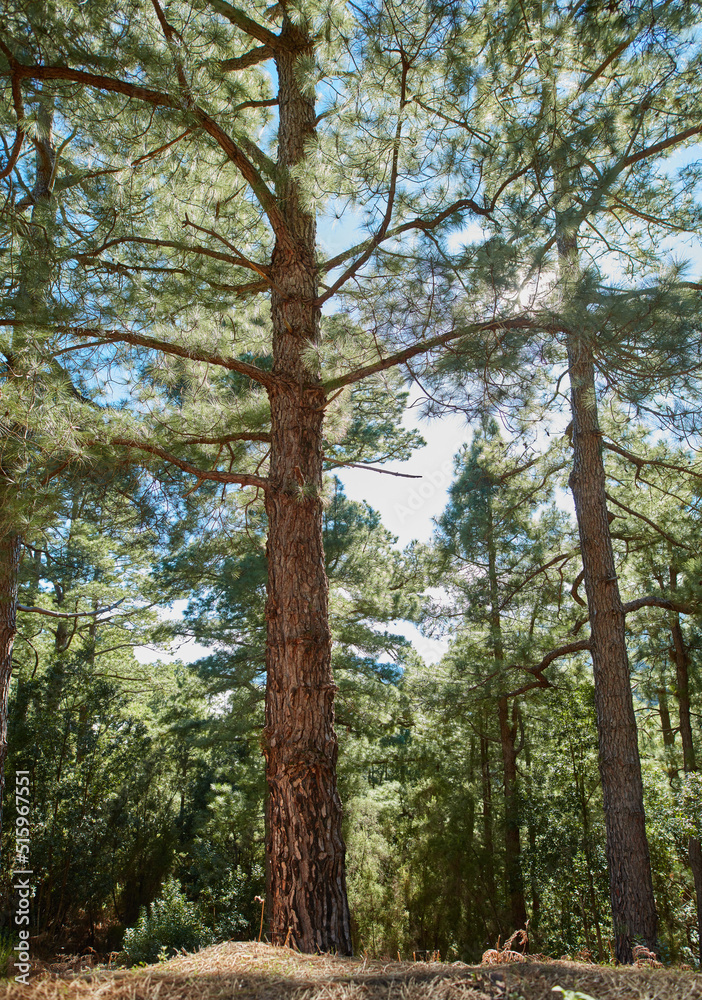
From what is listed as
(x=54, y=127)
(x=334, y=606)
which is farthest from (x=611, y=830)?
(x=54, y=127)

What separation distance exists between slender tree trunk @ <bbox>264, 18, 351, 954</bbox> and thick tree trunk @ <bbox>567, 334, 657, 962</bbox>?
1959mm

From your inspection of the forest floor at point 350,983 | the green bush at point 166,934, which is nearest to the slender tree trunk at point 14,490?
the forest floor at point 350,983

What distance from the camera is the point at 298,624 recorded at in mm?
3100

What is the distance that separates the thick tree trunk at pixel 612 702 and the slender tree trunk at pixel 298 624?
1959 millimetres

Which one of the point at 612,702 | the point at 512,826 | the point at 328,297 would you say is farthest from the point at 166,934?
the point at 328,297

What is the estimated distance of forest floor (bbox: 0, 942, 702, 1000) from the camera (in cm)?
162

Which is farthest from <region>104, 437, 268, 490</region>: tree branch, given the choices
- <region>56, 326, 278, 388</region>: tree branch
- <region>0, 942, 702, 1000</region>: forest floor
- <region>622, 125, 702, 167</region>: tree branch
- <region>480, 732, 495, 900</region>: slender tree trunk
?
<region>480, 732, 495, 900</region>: slender tree trunk

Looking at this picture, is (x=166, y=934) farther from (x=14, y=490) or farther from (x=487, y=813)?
(x=14, y=490)

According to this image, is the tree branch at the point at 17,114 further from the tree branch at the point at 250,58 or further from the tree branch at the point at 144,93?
the tree branch at the point at 250,58

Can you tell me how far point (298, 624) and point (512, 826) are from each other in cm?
874

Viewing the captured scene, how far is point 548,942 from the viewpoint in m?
9.60

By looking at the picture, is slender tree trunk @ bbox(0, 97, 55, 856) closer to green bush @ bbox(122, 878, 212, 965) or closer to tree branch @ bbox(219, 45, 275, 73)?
tree branch @ bbox(219, 45, 275, 73)

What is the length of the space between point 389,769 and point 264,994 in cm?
1134

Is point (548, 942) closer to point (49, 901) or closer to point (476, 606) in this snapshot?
point (476, 606)
